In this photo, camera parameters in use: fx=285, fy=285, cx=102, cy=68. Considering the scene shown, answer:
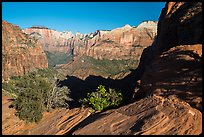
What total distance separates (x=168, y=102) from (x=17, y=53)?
13092 cm

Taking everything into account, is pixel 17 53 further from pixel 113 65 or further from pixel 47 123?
pixel 47 123

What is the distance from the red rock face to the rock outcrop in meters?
104

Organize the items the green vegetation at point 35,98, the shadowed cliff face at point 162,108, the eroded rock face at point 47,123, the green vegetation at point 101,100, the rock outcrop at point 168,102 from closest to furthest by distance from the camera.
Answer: the rock outcrop at point 168,102, the shadowed cliff face at point 162,108, the eroded rock face at point 47,123, the green vegetation at point 35,98, the green vegetation at point 101,100

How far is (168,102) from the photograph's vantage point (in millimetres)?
22609

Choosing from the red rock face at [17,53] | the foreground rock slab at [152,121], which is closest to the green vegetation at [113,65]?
the red rock face at [17,53]

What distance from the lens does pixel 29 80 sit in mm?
38562

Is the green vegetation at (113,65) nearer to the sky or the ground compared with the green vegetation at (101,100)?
nearer to the sky

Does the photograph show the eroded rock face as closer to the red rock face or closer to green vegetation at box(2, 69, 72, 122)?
green vegetation at box(2, 69, 72, 122)

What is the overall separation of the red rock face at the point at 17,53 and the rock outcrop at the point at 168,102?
104m

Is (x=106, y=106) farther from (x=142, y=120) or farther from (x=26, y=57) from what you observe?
(x=26, y=57)

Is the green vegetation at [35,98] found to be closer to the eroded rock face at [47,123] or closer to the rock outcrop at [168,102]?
the eroded rock face at [47,123]

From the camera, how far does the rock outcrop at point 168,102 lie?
19.2 metres

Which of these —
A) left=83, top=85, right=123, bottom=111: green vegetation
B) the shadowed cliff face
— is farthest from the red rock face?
the shadowed cliff face

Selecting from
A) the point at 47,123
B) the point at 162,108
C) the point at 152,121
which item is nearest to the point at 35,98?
the point at 47,123
